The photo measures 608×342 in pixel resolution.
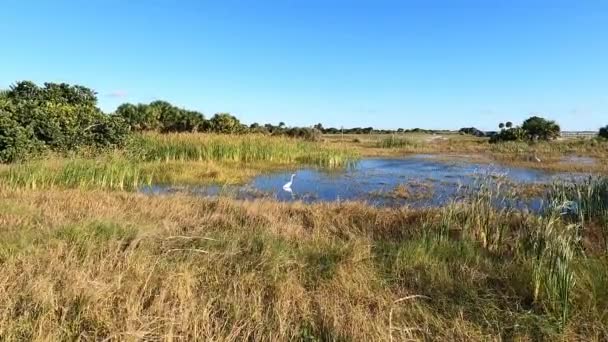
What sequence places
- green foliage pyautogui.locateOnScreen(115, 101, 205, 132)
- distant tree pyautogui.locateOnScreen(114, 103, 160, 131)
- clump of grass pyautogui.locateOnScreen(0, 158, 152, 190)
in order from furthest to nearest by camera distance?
1. green foliage pyautogui.locateOnScreen(115, 101, 205, 132)
2. distant tree pyautogui.locateOnScreen(114, 103, 160, 131)
3. clump of grass pyautogui.locateOnScreen(0, 158, 152, 190)

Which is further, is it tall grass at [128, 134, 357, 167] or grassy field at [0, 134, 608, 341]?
tall grass at [128, 134, 357, 167]

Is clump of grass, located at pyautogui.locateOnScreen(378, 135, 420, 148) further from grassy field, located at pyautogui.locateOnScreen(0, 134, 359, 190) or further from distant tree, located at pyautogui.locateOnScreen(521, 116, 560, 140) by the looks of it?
grassy field, located at pyautogui.locateOnScreen(0, 134, 359, 190)

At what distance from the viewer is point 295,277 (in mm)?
3986

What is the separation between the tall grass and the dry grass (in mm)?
13593

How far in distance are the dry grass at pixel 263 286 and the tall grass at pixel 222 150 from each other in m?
13.6

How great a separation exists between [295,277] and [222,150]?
18.3 meters

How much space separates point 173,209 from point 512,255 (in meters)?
4.86

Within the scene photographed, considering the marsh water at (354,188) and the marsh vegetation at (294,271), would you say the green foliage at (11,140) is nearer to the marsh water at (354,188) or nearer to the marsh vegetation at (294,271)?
the marsh water at (354,188)

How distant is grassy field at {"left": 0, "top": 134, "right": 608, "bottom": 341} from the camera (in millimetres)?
3115

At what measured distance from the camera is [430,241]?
5352 millimetres

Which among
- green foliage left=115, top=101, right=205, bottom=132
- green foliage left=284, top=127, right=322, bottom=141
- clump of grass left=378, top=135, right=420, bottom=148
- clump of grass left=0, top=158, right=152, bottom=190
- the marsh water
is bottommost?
the marsh water

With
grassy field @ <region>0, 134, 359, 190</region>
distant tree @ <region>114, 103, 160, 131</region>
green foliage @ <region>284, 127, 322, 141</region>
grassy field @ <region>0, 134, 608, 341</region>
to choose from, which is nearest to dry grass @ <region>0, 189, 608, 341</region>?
grassy field @ <region>0, 134, 608, 341</region>

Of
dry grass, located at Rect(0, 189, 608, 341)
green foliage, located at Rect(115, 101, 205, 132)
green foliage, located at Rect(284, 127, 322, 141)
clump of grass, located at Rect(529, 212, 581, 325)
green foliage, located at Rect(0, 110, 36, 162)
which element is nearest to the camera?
dry grass, located at Rect(0, 189, 608, 341)

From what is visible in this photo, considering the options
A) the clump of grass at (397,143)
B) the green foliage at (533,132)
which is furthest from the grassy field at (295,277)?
the green foliage at (533,132)
